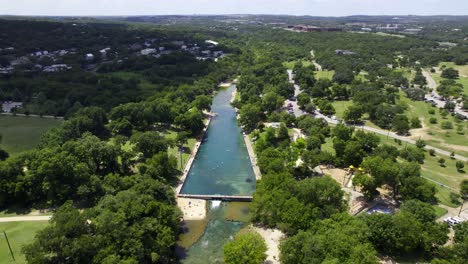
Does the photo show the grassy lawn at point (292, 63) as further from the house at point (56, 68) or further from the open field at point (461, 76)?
the house at point (56, 68)

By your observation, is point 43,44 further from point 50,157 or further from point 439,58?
point 439,58

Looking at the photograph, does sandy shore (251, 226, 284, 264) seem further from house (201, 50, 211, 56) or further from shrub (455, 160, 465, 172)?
house (201, 50, 211, 56)

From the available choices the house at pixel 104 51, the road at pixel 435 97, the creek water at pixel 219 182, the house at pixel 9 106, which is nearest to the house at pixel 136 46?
the house at pixel 104 51

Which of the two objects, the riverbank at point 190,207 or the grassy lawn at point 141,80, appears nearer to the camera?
the riverbank at point 190,207

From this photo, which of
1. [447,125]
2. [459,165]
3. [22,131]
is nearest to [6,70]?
[22,131]

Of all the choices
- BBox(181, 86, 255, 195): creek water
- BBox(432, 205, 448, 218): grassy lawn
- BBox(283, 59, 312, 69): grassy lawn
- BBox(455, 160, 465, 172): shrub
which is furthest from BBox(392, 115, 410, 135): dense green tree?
BBox(283, 59, 312, 69): grassy lawn

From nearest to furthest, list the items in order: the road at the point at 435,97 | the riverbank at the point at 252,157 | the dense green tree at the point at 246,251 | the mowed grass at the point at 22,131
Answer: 1. the dense green tree at the point at 246,251
2. the riverbank at the point at 252,157
3. the mowed grass at the point at 22,131
4. the road at the point at 435,97
